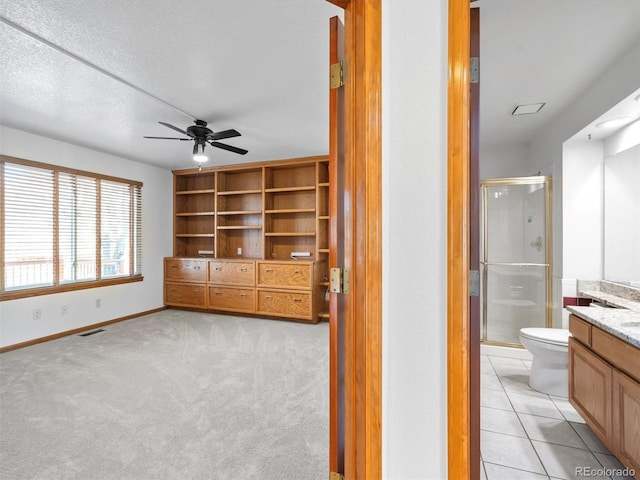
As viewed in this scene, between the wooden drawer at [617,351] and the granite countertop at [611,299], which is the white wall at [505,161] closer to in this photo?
the granite countertop at [611,299]

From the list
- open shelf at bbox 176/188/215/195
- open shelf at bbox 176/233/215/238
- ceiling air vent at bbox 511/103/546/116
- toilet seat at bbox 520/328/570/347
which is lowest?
toilet seat at bbox 520/328/570/347

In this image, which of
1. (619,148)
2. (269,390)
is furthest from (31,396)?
(619,148)

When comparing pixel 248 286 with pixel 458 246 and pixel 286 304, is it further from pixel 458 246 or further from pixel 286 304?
pixel 458 246

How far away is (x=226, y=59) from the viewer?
2139 millimetres

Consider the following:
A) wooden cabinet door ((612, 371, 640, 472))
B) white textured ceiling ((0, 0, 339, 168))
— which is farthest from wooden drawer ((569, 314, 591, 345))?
white textured ceiling ((0, 0, 339, 168))

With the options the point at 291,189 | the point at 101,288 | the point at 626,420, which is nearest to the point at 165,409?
the point at 626,420

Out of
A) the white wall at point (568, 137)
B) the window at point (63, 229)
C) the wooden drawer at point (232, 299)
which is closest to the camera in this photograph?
the white wall at point (568, 137)

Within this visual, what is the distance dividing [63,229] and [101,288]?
968mm

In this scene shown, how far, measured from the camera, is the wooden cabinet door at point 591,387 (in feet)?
5.41


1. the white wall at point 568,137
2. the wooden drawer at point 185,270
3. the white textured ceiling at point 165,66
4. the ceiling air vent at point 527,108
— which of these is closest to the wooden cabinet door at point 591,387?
the white wall at point 568,137

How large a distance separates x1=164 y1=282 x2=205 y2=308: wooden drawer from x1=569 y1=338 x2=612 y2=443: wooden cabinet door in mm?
4870

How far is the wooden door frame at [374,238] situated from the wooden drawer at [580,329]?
1.45 meters

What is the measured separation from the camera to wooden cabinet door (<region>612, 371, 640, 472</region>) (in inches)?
56.1

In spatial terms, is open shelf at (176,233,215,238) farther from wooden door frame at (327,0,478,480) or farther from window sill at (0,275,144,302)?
wooden door frame at (327,0,478,480)
